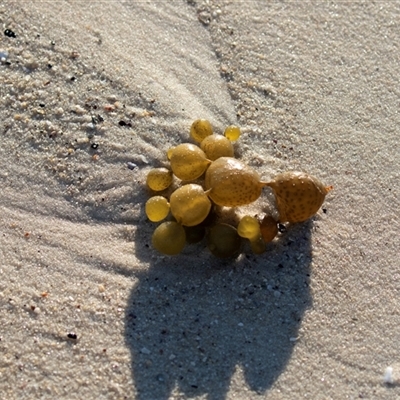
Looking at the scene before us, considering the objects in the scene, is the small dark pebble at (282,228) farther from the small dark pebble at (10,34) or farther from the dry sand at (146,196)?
the small dark pebble at (10,34)

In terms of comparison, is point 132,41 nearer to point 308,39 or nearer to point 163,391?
point 308,39

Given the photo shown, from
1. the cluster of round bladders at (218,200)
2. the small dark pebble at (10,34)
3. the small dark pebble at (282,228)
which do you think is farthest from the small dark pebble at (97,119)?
the small dark pebble at (282,228)

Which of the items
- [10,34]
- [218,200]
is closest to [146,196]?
[218,200]

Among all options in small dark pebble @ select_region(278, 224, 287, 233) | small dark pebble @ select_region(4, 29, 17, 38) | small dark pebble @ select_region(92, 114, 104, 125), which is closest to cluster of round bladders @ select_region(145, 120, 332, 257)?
small dark pebble @ select_region(278, 224, 287, 233)

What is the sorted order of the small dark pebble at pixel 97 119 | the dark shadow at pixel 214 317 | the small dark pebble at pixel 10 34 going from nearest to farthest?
A: the dark shadow at pixel 214 317 < the small dark pebble at pixel 97 119 < the small dark pebble at pixel 10 34

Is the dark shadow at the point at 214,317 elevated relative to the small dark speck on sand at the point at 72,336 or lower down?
elevated

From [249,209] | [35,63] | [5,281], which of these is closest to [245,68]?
[249,209]

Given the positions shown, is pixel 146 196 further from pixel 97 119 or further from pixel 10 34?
pixel 10 34

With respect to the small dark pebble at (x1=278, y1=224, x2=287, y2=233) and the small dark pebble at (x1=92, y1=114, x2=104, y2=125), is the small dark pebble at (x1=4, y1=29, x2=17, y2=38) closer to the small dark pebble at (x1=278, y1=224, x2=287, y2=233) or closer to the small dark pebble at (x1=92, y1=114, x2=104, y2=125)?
the small dark pebble at (x1=92, y1=114, x2=104, y2=125)
